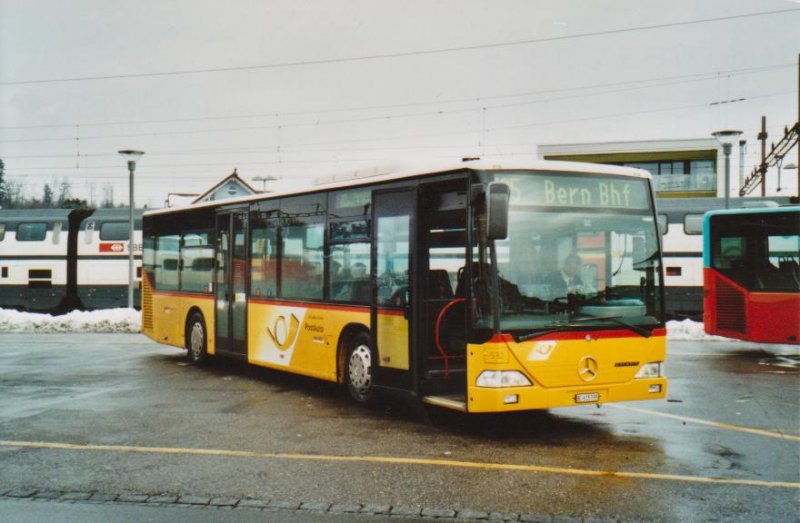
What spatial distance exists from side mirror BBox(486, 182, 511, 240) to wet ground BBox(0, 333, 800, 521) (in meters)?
2.12

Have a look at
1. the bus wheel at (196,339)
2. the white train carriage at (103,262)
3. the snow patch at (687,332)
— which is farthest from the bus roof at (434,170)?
the white train carriage at (103,262)

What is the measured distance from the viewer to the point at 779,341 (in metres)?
16.8

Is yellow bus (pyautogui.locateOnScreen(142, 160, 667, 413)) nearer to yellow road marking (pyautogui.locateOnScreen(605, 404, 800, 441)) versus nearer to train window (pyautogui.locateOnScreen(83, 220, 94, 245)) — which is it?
yellow road marking (pyautogui.locateOnScreen(605, 404, 800, 441))

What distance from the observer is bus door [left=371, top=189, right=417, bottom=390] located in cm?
967

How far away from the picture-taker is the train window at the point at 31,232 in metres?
31.5

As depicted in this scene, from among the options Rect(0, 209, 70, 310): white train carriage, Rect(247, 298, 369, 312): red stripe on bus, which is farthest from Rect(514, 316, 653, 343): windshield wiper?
Rect(0, 209, 70, 310): white train carriage

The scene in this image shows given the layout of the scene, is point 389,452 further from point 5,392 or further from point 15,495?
point 5,392

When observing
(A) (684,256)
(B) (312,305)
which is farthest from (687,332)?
(B) (312,305)

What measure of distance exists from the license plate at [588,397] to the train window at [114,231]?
83.6 feet

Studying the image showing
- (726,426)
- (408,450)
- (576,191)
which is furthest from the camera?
(726,426)

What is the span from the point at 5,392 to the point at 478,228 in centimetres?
775

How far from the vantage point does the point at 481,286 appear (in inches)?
333

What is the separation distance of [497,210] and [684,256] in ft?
65.4

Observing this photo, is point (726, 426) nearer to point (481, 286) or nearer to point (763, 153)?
point (481, 286)
